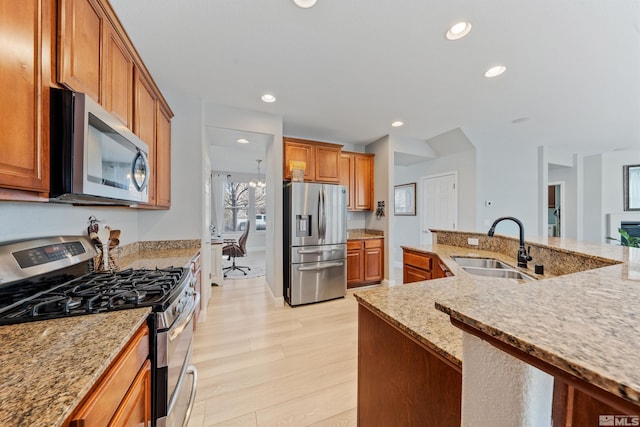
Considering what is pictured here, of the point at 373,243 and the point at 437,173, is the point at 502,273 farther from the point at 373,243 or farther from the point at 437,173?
the point at 437,173

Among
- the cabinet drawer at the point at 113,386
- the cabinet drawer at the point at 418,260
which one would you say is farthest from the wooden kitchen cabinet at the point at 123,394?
the cabinet drawer at the point at 418,260

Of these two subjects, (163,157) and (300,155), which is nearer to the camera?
(163,157)

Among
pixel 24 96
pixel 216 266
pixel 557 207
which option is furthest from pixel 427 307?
pixel 557 207

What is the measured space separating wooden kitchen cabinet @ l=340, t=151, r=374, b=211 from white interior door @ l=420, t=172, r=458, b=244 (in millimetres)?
1398

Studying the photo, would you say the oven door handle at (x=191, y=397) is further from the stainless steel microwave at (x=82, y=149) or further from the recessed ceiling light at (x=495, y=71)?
the recessed ceiling light at (x=495, y=71)

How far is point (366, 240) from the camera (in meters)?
4.05

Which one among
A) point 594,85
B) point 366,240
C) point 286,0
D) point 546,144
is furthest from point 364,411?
point 546,144

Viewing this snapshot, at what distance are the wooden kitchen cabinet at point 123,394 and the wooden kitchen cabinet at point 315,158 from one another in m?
2.91

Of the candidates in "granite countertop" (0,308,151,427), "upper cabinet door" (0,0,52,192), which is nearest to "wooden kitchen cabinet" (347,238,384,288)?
"granite countertop" (0,308,151,427)

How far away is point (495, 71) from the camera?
229 centimetres

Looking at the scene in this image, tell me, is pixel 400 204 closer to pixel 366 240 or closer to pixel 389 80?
pixel 366 240

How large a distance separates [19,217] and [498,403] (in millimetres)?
2077

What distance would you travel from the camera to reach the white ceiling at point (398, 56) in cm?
159

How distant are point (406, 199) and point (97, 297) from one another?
217 inches
